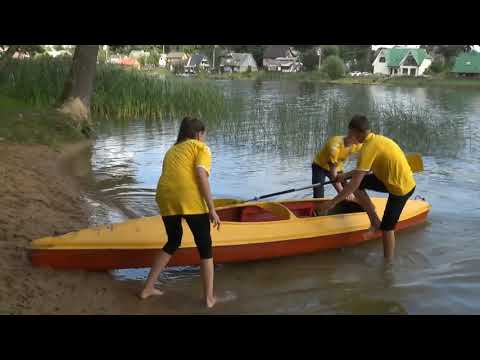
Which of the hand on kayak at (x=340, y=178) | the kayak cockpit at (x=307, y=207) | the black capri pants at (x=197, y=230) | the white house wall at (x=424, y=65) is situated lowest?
the kayak cockpit at (x=307, y=207)

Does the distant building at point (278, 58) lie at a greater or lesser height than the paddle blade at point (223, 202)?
greater

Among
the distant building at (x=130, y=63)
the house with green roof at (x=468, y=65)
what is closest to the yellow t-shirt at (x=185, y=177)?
the distant building at (x=130, y=63)

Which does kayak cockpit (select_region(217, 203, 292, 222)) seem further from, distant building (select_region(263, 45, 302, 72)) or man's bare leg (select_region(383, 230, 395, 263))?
distant building (select_region(263, 45, 302, 72))

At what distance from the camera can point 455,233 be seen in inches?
276

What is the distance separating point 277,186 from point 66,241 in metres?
5.49

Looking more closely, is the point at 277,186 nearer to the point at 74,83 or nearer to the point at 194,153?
the point at 194,153

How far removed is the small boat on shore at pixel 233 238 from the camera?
188 inches

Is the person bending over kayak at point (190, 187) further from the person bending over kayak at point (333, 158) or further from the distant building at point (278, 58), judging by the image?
the distant building at point (278, 58)

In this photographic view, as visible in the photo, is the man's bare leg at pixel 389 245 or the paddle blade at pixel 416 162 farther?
the paddle blade at pixel 416 162

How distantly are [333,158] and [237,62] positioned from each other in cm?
6841

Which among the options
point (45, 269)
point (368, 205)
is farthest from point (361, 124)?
point (45, 269)

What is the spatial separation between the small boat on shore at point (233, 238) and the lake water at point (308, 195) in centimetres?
21

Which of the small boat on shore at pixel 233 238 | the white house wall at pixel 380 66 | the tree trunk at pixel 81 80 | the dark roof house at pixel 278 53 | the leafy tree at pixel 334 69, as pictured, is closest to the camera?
the small boat on shore at pixel 233 238

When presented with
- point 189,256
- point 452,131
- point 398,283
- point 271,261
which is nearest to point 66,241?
point 189,256
